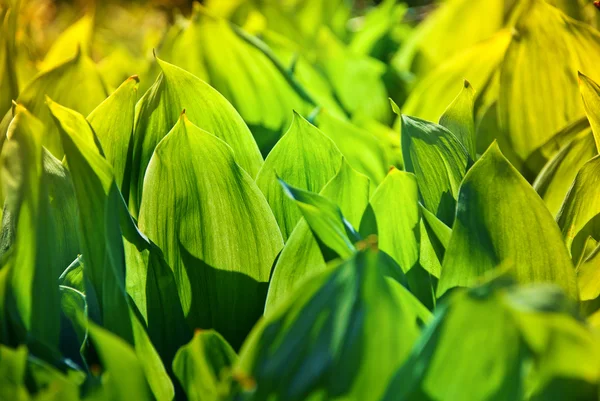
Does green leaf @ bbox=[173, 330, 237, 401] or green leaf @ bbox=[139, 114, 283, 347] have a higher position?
green leaf @ bbox=[139, 114, 283, 347]

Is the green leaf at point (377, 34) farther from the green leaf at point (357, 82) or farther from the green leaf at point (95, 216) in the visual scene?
the green leaf at point (95, 216)

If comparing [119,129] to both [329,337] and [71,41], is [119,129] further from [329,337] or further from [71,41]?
[71,41]

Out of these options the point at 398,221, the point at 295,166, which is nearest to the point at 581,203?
the point at 398,221

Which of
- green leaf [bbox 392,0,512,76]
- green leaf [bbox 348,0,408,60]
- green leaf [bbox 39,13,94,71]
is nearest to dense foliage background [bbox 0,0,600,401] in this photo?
green leaf [bbox 39,13,94,71]

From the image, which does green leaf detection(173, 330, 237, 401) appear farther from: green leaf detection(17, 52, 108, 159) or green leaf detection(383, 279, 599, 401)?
green leaf detection(17, 52, 108, 159)

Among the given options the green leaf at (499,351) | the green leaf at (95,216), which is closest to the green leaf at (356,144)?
the green leaf at (95,216)
